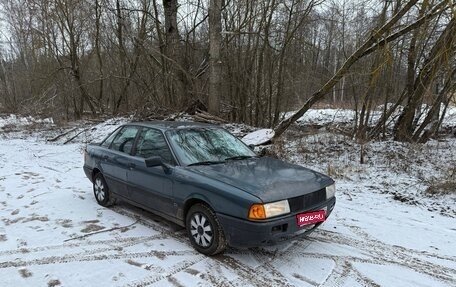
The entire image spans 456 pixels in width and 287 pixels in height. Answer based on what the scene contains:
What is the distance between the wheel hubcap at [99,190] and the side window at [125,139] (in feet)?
2.31

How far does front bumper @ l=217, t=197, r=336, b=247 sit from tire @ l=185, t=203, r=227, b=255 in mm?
118

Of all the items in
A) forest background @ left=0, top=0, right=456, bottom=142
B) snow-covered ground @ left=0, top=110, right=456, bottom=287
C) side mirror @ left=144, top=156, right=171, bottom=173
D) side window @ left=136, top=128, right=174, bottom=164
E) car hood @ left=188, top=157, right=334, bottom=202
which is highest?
forest background @ left=0, top=0, right=456, bottom=142

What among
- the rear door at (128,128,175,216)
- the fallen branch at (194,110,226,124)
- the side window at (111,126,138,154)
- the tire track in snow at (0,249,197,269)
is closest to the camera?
the tire track in snow at (0,249,197,269)

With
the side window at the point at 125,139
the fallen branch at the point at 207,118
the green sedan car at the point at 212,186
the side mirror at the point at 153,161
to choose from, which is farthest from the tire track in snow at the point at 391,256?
the fallen branch at the point at 207,118

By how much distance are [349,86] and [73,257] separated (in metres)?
11.2

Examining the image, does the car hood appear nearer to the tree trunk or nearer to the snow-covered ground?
the snow-covered ground

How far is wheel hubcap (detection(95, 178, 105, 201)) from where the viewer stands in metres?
6.39

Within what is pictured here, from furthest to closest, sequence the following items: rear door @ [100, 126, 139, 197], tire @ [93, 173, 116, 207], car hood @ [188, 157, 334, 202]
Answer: tire @ [93, 173, 116, 207], rear door @ [100, 126, 139, 197], car hood @ [188, 157, 334, 202]

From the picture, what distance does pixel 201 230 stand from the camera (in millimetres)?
4500

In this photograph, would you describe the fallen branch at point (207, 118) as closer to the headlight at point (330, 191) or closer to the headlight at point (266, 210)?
the headlight at point (330, 191)

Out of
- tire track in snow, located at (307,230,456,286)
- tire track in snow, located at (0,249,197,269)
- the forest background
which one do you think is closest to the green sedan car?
tire track in snow, located at (0,249,197,269)

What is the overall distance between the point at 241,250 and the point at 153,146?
192cm

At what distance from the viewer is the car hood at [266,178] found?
4.12 m

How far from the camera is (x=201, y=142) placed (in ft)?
17.6
